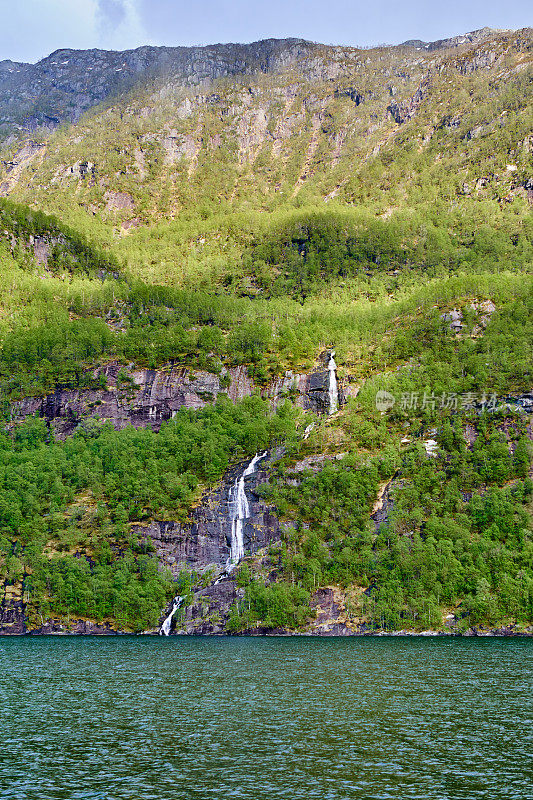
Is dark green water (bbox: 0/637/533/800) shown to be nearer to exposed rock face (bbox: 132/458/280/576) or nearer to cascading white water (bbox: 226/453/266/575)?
exposed rock face (bbox: 132/458/280/576)

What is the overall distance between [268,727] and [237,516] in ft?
300

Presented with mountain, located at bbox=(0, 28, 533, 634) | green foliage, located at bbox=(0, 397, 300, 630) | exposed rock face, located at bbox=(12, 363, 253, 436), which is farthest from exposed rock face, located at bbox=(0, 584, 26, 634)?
exposed rock face, located at bbox=(12, 363, 253, 436)

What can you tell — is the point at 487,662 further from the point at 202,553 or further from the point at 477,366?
the point at 477,366

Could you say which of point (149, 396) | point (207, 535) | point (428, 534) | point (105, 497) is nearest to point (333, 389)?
point (149, 396)

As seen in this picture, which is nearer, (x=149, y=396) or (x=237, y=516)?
(x=237, y=516)

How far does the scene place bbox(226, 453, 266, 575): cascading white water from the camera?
132 meters

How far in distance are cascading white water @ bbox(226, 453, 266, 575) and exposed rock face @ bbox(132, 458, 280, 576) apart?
2.61 ft

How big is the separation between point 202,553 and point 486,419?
209 ft

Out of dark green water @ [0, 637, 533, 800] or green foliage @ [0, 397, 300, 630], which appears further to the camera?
green foliage @ [0, 397, 300, 630]

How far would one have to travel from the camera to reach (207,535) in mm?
134375

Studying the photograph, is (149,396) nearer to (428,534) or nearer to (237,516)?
(237,516)

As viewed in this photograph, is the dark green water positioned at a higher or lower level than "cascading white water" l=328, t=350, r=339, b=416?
lower

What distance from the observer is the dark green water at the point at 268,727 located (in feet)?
111

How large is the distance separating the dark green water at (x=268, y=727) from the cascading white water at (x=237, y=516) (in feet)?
159
